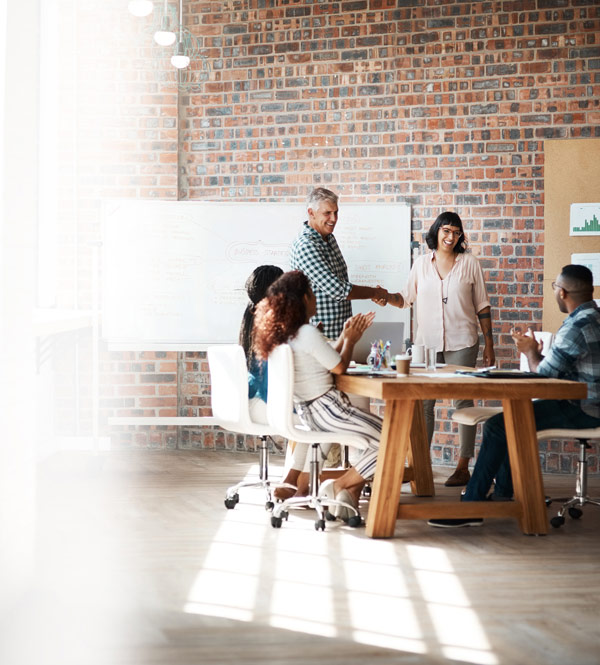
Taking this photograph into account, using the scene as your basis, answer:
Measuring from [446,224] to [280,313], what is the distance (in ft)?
5.64

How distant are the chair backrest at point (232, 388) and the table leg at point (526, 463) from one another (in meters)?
1.18

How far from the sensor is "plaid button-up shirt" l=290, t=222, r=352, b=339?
4.96m

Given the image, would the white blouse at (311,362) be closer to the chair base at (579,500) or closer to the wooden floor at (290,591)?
the wooden floor at (290,591)

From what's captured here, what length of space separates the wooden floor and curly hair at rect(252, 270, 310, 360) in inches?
35.6

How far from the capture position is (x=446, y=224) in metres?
5.50

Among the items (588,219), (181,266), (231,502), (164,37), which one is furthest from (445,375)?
(164,37)

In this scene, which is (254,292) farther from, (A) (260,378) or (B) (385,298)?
(B) (385,298)

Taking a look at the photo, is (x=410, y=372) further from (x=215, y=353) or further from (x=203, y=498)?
(x=203, y=498)

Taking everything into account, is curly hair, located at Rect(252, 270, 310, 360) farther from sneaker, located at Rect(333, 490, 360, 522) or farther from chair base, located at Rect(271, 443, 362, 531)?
sneaker, located at Rect(333, 490, 360, 522)

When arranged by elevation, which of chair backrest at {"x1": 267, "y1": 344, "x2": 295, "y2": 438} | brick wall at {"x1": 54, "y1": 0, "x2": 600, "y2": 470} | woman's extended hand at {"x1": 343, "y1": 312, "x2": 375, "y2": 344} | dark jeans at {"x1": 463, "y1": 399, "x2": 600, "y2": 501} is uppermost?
brick wall at {"x1": 54, "y1": 0, "x2": 600, "y2": 470}

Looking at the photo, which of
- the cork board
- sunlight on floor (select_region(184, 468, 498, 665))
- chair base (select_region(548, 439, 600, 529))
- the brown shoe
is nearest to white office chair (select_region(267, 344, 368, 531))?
sunlight on floor (select_region(184, 468, 498, 665))

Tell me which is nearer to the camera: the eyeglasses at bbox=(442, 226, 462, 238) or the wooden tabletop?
the wooden tabletop

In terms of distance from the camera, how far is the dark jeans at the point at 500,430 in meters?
4.38

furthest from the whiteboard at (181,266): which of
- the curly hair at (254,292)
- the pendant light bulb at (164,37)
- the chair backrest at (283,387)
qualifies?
the chair backrest at (283,387)
